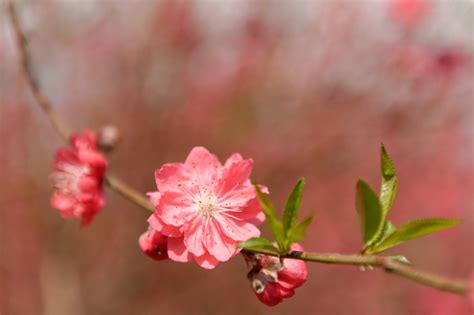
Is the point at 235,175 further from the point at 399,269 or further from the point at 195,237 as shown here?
the point at 399,269

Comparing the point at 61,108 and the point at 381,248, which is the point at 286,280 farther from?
the point at 61,108

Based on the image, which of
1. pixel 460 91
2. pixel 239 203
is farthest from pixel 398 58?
pixel 239 203

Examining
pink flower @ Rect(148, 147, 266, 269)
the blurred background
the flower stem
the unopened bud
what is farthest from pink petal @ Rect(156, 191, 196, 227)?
the blurred background

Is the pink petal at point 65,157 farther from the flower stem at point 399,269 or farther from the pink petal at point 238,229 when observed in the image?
the flower stem at point 399,269

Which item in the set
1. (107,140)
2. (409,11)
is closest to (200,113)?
(409,11)

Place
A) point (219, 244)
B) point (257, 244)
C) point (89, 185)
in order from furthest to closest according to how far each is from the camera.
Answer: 1. point (89, 185)
2. point (219, 244)
3. point (257, 244)

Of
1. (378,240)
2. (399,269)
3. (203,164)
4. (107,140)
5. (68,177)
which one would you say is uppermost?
(107,140)
